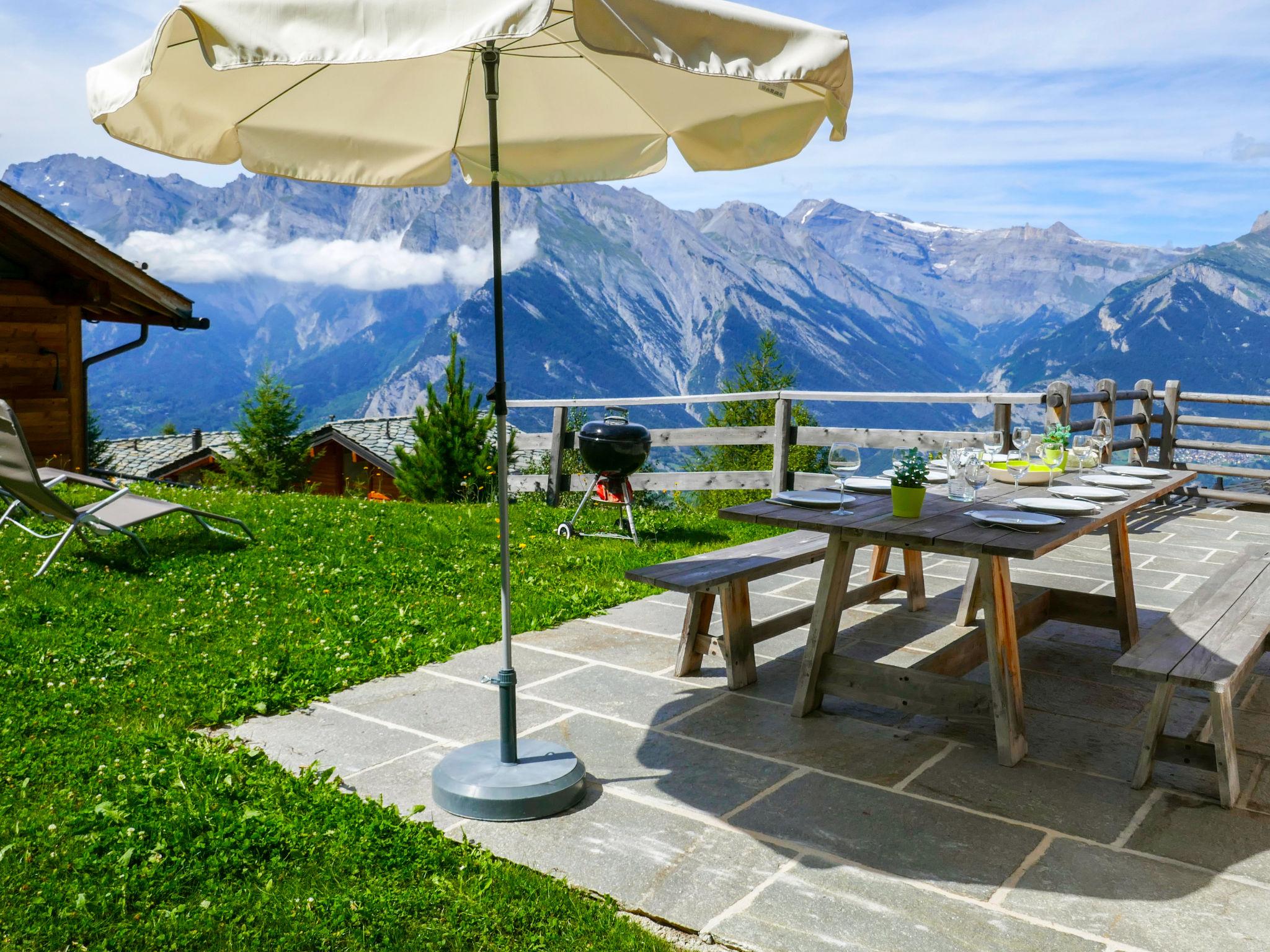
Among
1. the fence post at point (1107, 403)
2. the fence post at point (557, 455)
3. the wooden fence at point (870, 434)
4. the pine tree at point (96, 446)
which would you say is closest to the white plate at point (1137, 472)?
the wooden fence at point (870, 434)

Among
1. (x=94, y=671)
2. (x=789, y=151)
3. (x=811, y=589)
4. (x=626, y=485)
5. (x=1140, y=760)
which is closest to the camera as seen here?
(x=1140, y=760)

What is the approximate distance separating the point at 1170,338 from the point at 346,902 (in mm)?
214549

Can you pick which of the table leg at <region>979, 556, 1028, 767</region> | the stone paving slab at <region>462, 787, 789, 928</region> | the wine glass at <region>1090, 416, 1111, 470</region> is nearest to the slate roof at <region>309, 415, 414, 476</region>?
the wine glass at <region>1090, 416, 1111, 470</region>

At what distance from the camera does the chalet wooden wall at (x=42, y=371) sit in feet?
32.5

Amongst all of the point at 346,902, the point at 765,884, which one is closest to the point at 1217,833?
the point at 765,884

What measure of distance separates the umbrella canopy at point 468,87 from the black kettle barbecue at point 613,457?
112 inches

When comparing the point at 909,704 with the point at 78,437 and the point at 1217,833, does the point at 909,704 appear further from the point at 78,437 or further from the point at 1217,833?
the point at 78,437

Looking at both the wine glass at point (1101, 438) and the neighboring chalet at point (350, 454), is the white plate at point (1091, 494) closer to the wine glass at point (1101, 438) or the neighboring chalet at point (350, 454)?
the wine glass at point (1101, 438)

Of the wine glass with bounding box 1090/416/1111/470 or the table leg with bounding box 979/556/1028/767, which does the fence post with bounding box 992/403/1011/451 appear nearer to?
the wine glass with bounding box 1090/416/1111/470

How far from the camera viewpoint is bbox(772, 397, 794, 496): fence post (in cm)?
745

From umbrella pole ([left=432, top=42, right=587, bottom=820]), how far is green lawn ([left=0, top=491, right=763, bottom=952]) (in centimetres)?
17

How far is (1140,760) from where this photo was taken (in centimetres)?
283

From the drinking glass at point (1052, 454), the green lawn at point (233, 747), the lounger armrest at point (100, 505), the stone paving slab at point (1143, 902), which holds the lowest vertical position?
the stone paving slab at point (1143, 902)

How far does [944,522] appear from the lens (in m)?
3.20
